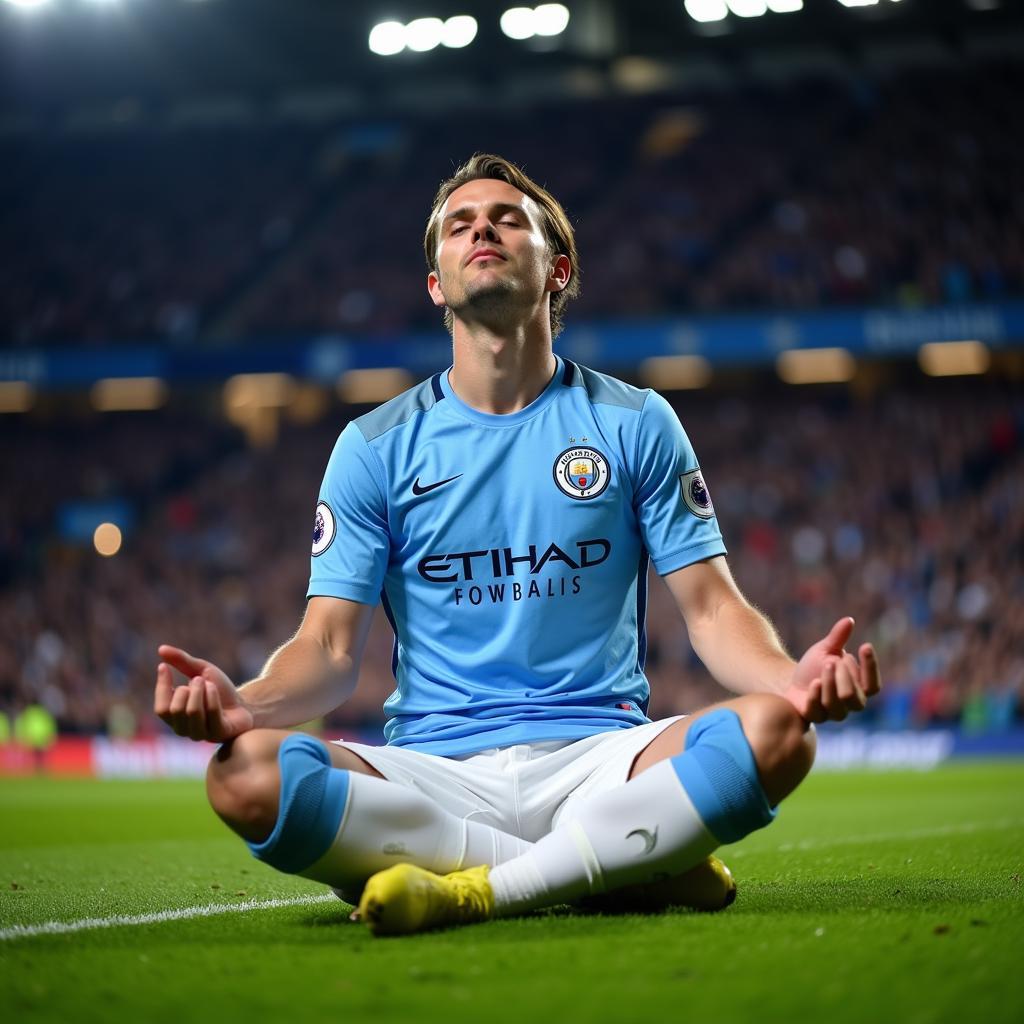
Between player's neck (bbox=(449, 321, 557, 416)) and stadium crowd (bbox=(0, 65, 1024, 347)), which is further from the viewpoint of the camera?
stadium crowd (bbox=(0, 65, 1024, 347))

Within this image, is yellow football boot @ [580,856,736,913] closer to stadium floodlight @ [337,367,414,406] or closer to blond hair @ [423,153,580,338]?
blond hair @ [423,153,580,338]

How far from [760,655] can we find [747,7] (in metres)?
19.8

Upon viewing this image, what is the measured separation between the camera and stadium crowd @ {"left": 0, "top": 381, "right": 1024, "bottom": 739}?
17969mm

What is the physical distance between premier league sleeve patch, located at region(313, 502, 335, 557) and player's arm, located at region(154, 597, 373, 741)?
0.15 meters

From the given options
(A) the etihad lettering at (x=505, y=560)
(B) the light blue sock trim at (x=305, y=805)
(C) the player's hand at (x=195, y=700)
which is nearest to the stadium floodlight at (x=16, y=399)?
(A) the etihad lettering at (x=505, y=560)

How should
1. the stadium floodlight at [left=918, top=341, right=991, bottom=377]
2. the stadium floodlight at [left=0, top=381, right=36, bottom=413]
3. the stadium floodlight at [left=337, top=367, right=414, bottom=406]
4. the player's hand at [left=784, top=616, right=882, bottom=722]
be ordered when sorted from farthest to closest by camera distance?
the stadium floodlight at [left=0, top=381, right=36, bottom=413], the stadium floodlight at [left=337, top=367, right=414, bottom=406], the stadium floodlight at [left=918, top=341, right=991, bottom=377], the player's hand at [left=784, top=616, right=882, bottom=722]

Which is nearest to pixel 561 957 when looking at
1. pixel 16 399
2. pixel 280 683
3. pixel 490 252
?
pixel 280 683

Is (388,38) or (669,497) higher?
(388,38)

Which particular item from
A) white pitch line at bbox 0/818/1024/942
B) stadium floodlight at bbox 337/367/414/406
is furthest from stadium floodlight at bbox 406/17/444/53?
white pitch line at bbox 0/818/1024/942

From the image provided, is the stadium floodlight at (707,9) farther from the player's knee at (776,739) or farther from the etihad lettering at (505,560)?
the player's knee at (776,739)

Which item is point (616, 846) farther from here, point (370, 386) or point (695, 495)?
point (370, 386)

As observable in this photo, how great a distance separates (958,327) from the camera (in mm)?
19141

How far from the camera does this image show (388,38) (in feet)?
70.8

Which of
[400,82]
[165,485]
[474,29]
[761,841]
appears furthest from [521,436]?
[400,82]
